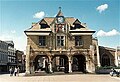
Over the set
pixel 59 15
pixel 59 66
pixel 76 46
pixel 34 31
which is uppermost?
pixel 59 15

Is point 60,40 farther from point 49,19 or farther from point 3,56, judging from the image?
→ point 3,56

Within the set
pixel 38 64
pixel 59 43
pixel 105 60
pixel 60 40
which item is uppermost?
pixel 60 40

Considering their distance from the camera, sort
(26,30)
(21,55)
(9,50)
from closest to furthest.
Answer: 1. (26,30)
2. (9,50)
3. (21,55)

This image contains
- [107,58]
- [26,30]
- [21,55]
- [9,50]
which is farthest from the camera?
[21,55]

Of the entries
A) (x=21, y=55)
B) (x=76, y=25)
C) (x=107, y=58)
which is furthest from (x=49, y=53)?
(x=21, y=55)

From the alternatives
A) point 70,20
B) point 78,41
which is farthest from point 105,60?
point 70,20

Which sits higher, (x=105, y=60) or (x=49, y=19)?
(x=49, y=19)

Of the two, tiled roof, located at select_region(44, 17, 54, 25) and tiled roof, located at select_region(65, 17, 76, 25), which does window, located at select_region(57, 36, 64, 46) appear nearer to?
tiled roof, located at select_region(65, 17, 76, 25)

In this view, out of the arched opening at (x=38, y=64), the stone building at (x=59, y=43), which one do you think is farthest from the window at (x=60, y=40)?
the arched opening at (x=38, y=64)

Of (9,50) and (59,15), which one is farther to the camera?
(9,50)

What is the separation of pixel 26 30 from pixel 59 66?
19.7m

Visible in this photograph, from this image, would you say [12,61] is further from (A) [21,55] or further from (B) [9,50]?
(A) [21,55]

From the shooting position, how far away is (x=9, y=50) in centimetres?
7412

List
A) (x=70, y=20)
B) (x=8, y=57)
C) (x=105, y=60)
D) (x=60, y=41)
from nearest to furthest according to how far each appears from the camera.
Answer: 1. (x=60, y=41)
2. (x=70, y=20)
3. (x=105, y=60)
4. (x=8, y=57)
